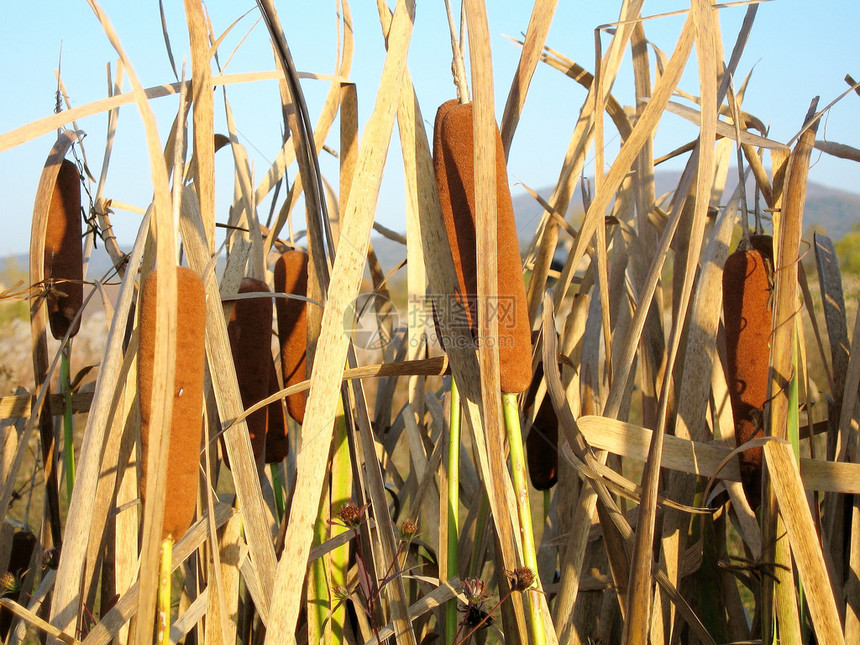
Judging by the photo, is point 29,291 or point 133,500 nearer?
point 133,500

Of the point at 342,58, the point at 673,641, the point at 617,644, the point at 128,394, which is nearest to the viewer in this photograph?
the point at 128,394

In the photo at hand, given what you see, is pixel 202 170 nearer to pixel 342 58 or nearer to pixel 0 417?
pixel 342 58

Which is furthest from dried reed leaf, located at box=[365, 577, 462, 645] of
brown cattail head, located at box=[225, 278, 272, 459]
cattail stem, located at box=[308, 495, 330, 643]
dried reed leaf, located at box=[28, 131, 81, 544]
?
dried reed leaf, located at box=[28, 131, 81, 544]

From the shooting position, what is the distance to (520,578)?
2.14 ft

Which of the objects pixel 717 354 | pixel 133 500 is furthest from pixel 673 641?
pixel 133 500

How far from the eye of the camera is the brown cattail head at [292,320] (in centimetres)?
110

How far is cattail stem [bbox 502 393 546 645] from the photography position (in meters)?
0.69

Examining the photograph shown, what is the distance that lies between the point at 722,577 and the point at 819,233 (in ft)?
1.94

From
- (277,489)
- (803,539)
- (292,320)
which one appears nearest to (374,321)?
(292,320)

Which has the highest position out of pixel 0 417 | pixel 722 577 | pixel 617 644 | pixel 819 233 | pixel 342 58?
pixel 342 58

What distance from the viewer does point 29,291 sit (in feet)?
3.17

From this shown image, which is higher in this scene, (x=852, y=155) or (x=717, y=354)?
(x=852, y=155)

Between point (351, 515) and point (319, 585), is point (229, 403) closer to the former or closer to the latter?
point (351, 515)

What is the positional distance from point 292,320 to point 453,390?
1.28 ft
